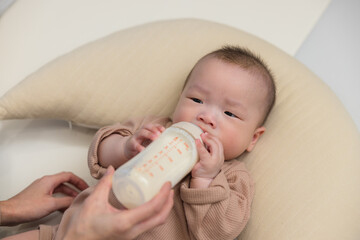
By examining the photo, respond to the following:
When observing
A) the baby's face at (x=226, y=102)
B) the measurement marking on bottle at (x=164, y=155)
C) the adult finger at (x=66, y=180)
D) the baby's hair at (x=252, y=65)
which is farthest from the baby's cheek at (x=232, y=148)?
the adult finger at (x=66, y=180)

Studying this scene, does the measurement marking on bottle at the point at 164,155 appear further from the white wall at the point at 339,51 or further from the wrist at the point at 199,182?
the white wall at the point at 339,51

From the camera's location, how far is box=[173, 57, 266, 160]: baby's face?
95 centimetres

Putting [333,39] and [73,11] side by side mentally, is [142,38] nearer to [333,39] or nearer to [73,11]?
[73,11]

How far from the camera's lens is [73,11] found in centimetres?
152

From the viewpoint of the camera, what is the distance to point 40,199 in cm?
103

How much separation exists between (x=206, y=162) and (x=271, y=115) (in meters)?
Answer: 0.37

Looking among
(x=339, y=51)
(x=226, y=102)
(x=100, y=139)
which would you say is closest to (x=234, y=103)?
(x=226, y=102)

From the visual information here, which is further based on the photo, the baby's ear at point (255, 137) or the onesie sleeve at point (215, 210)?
the baby's ear at point (255, 137)

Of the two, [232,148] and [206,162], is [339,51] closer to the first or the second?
[232,148]

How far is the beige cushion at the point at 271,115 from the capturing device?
0.96 m

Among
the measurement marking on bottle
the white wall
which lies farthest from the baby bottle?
the white wall

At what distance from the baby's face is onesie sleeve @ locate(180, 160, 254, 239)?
0.35ft

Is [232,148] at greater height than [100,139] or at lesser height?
greater

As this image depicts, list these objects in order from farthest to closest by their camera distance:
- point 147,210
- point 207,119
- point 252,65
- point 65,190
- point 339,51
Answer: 1. point 339,51
2. point 65,190
3. point 252,65
4. point 207,119
5. point 147,210
